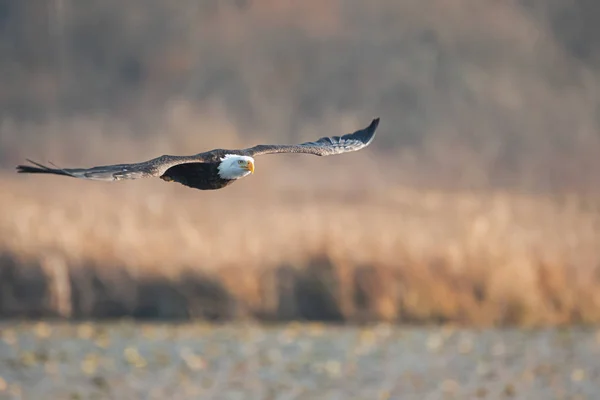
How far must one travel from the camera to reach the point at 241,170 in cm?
1402

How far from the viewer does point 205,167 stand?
47.2ft

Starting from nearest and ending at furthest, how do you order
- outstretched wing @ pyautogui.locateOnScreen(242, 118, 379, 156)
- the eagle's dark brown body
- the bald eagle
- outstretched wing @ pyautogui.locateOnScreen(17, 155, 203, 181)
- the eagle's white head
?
outstretched wing @ pyautogui.locateOnScreen(17, 155, 203, 181) < the bald eagle < the eagle's white head < the eagle's dark brown body < outstretched wing @ pyautogui.locateOnScreen(242, 118, 379, 156)

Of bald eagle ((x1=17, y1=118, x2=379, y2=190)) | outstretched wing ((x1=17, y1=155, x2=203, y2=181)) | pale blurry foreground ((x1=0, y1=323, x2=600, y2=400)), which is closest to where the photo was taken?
outstretched wing ((x1=17, y1=155, x2=203, y2=181))

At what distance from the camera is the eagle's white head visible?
14.0 metres

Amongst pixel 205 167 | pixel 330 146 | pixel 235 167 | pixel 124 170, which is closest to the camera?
pixel 124 170

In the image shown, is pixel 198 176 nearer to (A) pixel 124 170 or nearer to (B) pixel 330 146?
(A) pixel 124 170

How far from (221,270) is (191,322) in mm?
1579

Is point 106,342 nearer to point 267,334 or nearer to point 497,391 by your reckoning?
point 267,334

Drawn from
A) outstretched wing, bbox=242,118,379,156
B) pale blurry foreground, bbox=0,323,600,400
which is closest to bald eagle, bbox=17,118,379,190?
outstretched wing, bbox=242,118,379,156

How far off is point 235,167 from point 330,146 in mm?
1969

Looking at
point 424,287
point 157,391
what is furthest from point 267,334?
point 157,391

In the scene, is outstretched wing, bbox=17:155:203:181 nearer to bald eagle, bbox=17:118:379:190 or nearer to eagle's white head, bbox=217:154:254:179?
bald eagle, bbox=17:118:379:190

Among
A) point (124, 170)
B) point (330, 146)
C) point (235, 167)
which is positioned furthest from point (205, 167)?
point (330, 146)

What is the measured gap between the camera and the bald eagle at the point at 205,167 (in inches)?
498
